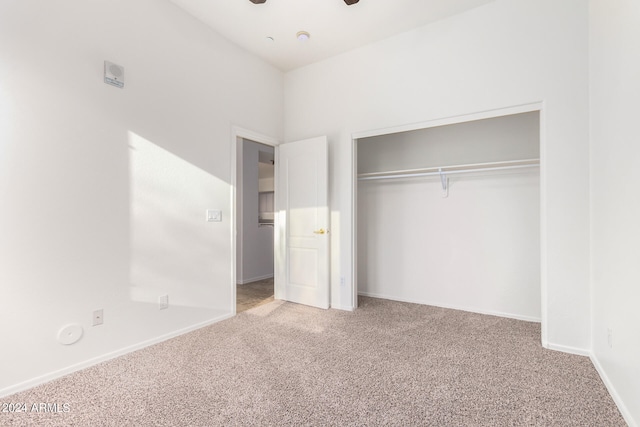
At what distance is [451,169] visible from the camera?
3619mm

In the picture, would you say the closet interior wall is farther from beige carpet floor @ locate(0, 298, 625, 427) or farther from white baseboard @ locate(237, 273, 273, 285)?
white baseboard @ locate(237, 273, 273, 285)

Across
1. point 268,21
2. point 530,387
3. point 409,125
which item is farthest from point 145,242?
point 530,387

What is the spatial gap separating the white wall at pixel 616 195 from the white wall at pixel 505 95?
0.42 ft

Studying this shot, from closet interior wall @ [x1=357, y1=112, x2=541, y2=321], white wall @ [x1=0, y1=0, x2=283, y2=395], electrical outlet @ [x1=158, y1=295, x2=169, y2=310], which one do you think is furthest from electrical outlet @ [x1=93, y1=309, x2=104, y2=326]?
closet interior wall @ [x1=357, y1=112, x2=541, y2=321]

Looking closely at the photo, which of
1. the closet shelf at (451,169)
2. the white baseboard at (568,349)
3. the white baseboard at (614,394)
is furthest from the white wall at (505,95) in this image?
the closet shelf at (451,169)

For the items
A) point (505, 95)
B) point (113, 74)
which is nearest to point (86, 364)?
point (113, 74)

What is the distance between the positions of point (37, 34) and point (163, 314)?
222cm

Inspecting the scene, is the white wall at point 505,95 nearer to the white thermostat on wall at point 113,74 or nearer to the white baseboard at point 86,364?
the white baseboard at point 86,364

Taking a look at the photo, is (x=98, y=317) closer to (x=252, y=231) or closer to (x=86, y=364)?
(x=86, y=364)

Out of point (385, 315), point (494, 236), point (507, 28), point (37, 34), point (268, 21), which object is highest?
point (268, 21)

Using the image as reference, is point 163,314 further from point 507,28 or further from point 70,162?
point 507,28

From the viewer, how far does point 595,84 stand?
7.46 ft

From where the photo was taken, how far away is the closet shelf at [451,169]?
10.4 ft

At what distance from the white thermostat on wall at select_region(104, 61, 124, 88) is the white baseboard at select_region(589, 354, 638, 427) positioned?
151 inches
